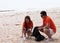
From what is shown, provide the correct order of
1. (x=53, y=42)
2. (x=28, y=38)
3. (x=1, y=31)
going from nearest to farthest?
(x=53, y=42) → (x=28, y=38) → (x=1, y=31)

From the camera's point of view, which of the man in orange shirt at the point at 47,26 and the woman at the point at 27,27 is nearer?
the man in orange shirt at the point at 47,26

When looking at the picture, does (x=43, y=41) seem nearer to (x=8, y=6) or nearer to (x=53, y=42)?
(x=53, y=42)

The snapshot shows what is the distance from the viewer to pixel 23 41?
8.09m

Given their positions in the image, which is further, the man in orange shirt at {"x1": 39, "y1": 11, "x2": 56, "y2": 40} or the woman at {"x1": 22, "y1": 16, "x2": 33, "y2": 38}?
the woman at {"x1": 22, "y1": 16, "x2": 33, "y2": 38}

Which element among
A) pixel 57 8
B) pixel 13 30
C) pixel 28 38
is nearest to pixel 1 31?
pixel 13 30

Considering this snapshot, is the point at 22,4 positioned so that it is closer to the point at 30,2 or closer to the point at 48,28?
the point at 30,2

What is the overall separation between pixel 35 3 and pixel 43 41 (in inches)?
370

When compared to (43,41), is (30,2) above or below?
above

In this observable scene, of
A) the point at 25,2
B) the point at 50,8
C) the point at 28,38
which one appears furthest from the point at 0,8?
the point at 28,38

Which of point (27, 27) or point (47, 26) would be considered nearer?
point (47, 26)

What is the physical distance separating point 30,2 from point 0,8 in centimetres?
190

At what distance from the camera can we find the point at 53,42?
25.4 ft

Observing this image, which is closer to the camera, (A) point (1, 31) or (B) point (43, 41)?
(B) point (43, 41)

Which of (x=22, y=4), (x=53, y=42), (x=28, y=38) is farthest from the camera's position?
(x=22, y=4)
